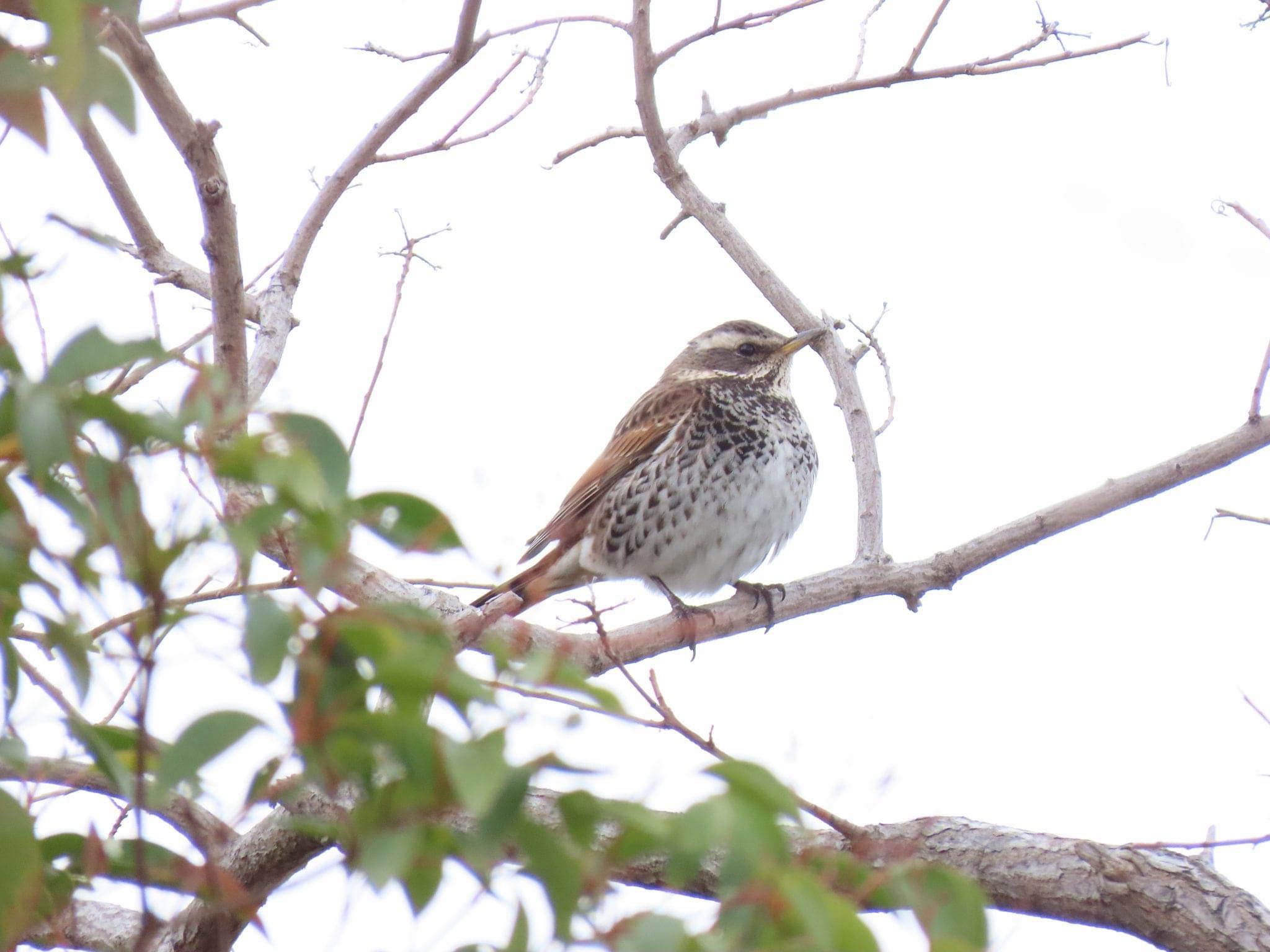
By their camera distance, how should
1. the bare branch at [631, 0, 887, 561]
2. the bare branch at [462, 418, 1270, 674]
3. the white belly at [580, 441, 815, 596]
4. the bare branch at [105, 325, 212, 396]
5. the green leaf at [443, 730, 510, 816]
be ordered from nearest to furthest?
1. the green leaf at [443, 730, 510, 816]
2. the bare branch at [105, 325, 212, 396]
3. the bare branch at [462, 418, 1270, 674]
4. the bare branch at [631, 0, 887, 561]
5. the white belly at [580, 441, 815, 596]

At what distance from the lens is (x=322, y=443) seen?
4.82 ft

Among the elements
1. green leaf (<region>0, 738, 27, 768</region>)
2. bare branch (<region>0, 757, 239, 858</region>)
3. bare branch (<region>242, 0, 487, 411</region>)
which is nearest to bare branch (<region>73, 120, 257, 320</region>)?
bare branch (<region>242, 0, 487, 411</region>)

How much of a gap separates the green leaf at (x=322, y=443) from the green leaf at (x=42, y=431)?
0.21m

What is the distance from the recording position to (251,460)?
1.44 meters

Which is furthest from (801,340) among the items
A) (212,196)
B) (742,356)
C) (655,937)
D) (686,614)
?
(655,937)

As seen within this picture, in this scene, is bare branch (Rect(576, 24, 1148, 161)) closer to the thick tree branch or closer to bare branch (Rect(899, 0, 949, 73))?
bare branch (Rect(899, 0, 949, 73))

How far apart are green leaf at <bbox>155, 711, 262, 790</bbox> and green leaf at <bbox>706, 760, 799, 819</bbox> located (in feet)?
1.55

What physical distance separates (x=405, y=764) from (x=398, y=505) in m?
0.28

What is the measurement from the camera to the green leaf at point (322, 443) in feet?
4.80

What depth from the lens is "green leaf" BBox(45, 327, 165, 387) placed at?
141 centimetres

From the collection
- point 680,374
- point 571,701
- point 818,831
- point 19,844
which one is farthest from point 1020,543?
point 19,844

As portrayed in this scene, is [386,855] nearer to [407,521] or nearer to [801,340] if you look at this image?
[407,521]

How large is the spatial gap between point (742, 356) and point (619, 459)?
1.04 metres

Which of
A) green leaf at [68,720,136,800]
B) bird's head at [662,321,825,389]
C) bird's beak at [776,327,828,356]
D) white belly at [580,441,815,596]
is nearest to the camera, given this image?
green leaf at [68,720,136,800]
